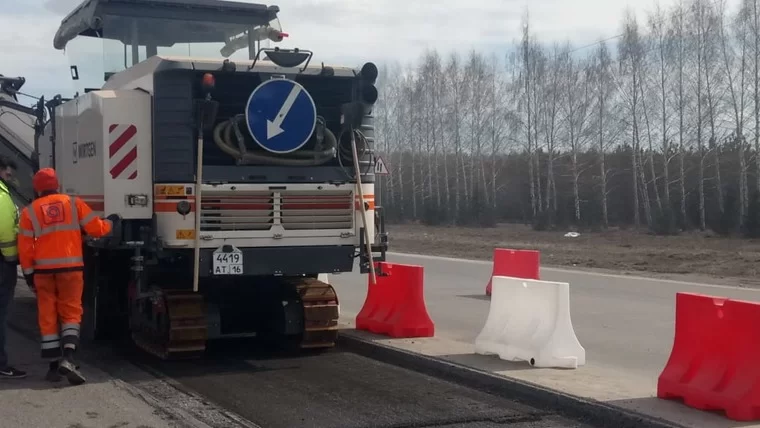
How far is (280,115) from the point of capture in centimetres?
946

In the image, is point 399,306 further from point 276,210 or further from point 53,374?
point 53,374

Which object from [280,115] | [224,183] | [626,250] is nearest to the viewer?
[224,183]

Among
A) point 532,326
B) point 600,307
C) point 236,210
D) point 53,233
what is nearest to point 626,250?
point 600,307

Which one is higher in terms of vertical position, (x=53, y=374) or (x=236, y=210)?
(x=236, y=210)

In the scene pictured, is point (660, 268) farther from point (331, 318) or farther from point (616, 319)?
point (331, 318)

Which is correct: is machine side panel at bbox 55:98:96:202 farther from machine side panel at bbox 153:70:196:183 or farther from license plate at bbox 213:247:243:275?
license plate at bbox 213:247:243:275

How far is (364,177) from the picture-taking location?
10055mm

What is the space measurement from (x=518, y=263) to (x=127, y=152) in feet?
24.4

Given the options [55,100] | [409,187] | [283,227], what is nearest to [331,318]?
[283,227]

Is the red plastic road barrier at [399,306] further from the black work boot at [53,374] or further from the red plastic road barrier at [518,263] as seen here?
the red plastic road barrier at [518,263]

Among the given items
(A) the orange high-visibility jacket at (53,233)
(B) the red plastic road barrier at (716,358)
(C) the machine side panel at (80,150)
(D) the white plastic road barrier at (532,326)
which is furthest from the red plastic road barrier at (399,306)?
(B) the red plastic road barrier at (716,358)

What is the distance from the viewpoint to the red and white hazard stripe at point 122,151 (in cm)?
919

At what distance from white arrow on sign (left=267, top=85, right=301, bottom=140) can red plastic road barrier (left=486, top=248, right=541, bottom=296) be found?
620 cm

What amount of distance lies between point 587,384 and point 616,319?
5.43 metres
